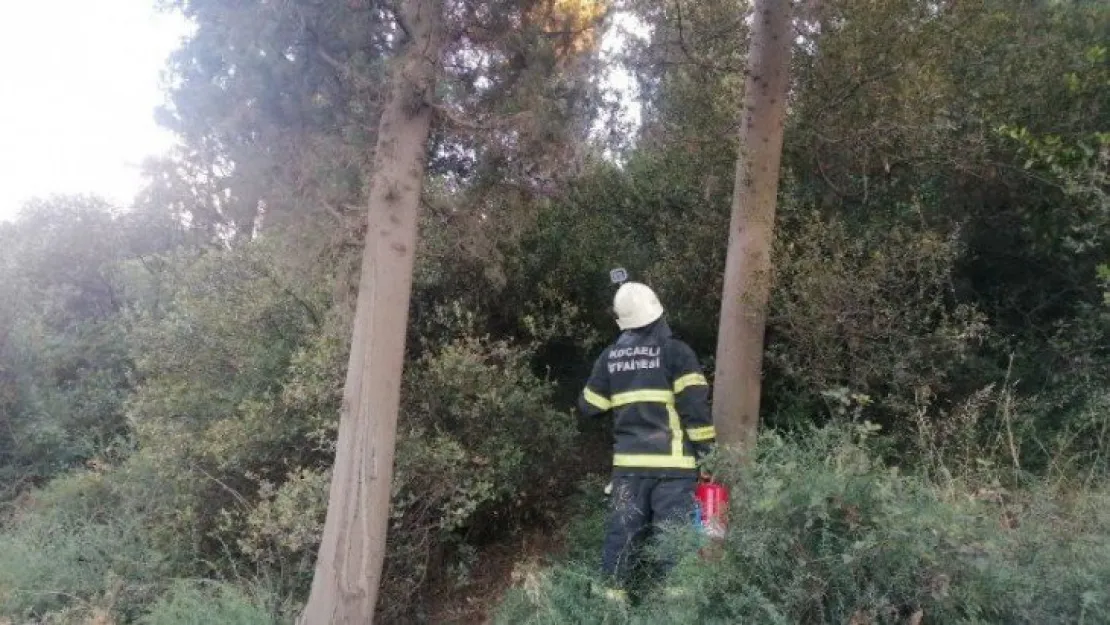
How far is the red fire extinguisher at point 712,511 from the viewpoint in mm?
4221

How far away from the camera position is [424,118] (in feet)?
19.4

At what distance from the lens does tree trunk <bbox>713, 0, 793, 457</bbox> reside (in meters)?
5.48

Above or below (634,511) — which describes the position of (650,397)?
above

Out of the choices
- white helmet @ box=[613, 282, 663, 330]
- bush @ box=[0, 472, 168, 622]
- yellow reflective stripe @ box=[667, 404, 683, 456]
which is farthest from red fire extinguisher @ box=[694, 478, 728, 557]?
bush @ box=[0, 472, 168, 622]

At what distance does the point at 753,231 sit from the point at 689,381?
1.38 metres

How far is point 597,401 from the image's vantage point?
17.5 ft

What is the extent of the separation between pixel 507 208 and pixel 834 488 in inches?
147

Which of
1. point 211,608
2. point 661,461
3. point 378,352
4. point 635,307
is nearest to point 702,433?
point 661,461

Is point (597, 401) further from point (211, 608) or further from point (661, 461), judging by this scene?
point (211, 608)

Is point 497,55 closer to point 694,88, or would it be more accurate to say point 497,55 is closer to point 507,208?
point 507,208

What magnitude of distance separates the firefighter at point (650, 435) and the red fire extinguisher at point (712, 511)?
17 centimetres

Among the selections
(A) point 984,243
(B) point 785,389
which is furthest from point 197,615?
(A) point 984,243

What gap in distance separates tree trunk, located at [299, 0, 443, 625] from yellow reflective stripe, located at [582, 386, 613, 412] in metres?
1.31

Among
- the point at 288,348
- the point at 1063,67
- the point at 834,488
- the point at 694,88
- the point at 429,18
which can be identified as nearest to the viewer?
the point at 834,488
